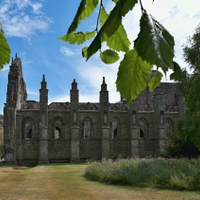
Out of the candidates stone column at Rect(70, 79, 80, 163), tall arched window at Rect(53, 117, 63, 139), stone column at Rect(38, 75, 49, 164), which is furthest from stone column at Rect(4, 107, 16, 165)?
stone column at Rect(70, 79, 80, 163)

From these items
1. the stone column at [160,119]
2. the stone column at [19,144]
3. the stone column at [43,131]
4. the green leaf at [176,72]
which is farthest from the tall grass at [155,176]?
the stone column at [160,119]

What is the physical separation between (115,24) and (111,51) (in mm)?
263

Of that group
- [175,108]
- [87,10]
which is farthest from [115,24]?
[175,108]

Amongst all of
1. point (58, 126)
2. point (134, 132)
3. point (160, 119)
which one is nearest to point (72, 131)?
point (134, 132)

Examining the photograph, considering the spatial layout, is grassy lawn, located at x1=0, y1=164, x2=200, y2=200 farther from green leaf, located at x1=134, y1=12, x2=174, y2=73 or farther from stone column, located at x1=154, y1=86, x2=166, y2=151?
stone column, located at x1=154, y1=86, x2=166, y2=151

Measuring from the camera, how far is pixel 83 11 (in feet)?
2.65

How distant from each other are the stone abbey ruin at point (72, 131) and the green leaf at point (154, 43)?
2825cm

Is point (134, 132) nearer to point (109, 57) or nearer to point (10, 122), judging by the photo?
point (10, 122)

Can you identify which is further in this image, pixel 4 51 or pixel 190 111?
pixel 190 111

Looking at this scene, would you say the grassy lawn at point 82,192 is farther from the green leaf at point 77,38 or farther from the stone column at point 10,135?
the stone column at point 10,135

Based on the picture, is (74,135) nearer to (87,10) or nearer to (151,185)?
(151,185)

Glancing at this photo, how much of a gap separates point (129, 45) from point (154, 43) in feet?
0.94

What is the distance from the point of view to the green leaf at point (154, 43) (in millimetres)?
520

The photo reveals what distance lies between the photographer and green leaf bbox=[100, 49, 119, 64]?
2.96 ft
